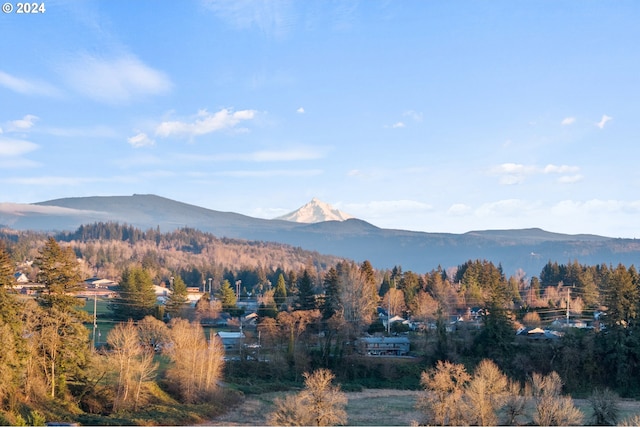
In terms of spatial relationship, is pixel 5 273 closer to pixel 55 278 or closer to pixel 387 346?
pixel 55 278

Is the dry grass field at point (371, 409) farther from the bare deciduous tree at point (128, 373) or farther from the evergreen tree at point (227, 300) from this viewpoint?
the evergreen tree at point (227, 300)

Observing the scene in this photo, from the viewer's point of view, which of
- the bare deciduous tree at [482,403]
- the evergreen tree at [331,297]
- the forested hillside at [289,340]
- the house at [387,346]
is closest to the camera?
the bare deciduous tree at [482,403]

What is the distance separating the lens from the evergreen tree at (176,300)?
238 ft

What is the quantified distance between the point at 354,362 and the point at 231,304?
99.6 ft

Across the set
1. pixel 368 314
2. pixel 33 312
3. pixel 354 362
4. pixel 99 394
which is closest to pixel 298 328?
pixel 354 362

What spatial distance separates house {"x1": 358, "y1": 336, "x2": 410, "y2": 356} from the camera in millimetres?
60750

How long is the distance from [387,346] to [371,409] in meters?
17.2

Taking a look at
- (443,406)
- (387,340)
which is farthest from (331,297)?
(443,406)

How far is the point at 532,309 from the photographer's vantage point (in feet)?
245

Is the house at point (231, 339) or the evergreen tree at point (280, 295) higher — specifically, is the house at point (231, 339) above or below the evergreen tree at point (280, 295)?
below

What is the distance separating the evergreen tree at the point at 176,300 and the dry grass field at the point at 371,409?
88.3 ft

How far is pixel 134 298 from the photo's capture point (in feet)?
231

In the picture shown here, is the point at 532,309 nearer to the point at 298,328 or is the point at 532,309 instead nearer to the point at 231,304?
the point at 298,328

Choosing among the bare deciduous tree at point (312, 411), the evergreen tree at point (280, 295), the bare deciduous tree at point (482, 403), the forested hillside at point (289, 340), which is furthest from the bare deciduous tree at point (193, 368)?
the evergreen tree at point (280, 295)
